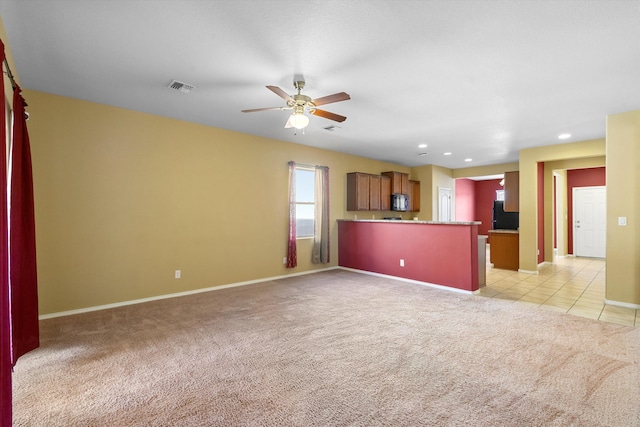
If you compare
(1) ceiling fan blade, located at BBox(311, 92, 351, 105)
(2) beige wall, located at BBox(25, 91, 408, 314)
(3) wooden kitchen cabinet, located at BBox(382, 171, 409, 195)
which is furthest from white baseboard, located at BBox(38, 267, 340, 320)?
(3) wooden kitchen cabinet, located at BBox(382, 171, 409, 195)

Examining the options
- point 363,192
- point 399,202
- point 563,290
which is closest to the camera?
point 563,290

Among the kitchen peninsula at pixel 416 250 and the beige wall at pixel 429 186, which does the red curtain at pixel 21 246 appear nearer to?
the kitchen peninsula at pixel 416 250

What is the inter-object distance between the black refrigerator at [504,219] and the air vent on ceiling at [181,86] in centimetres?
747

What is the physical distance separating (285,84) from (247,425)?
9.97 ft

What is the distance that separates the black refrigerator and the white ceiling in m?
3.32

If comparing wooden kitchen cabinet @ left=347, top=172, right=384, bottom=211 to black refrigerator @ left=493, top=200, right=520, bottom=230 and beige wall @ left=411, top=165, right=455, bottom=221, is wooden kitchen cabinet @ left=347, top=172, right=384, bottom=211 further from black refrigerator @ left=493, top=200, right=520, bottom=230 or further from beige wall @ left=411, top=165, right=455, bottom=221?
black refrigerator @ left=493, top=200, right=520, bottom=230

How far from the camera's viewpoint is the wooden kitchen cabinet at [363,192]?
270 inches

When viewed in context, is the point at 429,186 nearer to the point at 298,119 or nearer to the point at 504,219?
the point at 504,219

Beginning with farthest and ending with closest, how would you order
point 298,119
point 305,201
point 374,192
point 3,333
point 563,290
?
point 374,192
point 305,201
point 563,290
point 298,119
point 3,333

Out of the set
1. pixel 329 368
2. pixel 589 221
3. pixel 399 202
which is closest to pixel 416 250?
pixel 399 202

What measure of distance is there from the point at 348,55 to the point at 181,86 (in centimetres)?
190

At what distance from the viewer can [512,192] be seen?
7121 millimetres

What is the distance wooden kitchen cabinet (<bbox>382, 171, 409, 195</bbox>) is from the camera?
788 centimetres

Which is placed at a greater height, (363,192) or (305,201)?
(363,192)
